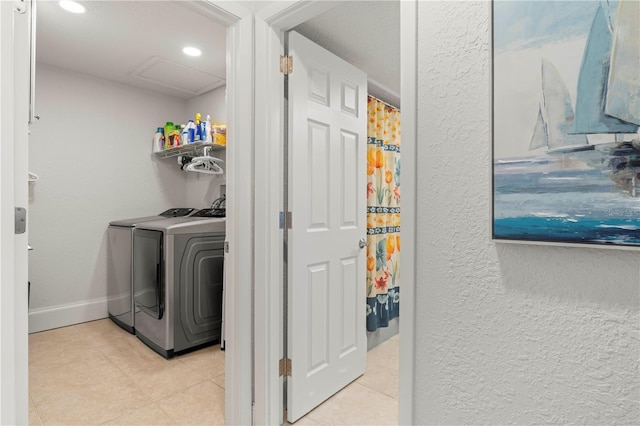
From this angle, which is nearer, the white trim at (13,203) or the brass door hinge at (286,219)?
the white trim at (13,203)

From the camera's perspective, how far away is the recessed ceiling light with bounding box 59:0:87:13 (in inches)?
84.4

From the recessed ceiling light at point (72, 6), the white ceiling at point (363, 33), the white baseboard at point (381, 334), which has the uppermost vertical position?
the recessed ceiling light at point (72, 6)

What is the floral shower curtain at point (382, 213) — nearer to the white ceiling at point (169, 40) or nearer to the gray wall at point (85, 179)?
the white ceiling at point (169, 40)

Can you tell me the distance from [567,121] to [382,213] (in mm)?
1952

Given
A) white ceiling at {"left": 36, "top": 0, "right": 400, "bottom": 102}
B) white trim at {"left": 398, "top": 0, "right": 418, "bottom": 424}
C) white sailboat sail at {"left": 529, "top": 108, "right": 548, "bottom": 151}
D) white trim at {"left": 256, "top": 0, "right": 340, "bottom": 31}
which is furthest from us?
white ceiling at {"left": 36, "top": 0, "right": 400, "bottom": 102}

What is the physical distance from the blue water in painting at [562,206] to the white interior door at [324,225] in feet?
3.49

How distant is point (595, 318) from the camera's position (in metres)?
0.85

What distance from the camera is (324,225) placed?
200 cm

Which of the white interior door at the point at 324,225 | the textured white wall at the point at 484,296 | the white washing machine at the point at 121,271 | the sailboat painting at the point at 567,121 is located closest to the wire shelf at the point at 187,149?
the white washing machine at the point at 121,271

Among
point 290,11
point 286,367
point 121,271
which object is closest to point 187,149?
point 121,271

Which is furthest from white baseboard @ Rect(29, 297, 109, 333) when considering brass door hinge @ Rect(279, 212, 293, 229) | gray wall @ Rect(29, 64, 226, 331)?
brass door hinge @ Rect(279, 212, 293, 229)

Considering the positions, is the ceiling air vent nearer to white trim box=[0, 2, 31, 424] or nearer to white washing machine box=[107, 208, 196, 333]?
white washing machine box=[107, 208, 196, 333]

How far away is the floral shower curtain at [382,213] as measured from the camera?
2.68 m

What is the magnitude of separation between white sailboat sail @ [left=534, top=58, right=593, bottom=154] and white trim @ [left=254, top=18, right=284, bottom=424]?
3.69 ft
